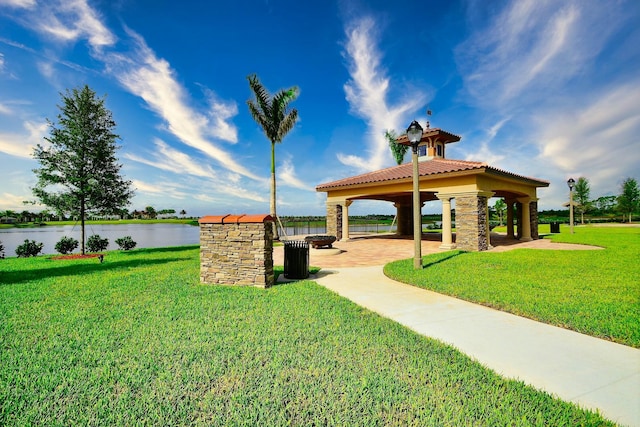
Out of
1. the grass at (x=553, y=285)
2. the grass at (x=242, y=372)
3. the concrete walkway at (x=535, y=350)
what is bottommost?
the concrete walkway at (x=535, y=350)

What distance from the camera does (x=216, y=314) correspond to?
194 inches

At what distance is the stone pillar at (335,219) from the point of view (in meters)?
19.8

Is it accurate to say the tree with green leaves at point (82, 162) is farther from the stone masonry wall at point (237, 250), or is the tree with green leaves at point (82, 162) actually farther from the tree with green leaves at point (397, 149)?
the tree with green leaves at point (397, 149)

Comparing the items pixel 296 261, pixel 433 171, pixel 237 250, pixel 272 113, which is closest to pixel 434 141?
pixel 433 171

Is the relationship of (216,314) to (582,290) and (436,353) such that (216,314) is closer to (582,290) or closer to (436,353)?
(436,353)

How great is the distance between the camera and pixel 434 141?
2012cm

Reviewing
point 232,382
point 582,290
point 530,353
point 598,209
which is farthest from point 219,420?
point 598,209

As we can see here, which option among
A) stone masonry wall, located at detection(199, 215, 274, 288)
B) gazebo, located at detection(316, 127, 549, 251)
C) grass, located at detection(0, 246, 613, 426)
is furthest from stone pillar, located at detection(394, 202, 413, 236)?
grass, located at detection(0, 246, 613, 426)

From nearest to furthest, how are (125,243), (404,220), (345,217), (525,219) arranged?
(125,243) → (525,219) → (345,217) → (404,220)

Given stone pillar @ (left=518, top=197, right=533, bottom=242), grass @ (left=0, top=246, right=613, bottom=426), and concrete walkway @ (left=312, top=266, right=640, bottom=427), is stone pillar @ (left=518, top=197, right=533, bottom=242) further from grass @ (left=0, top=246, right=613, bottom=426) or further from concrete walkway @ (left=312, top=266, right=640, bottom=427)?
grass @ (left=0, top=246, right=613, bottom=426)

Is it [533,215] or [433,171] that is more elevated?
[433,171]

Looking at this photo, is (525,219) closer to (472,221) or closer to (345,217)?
(472,221)

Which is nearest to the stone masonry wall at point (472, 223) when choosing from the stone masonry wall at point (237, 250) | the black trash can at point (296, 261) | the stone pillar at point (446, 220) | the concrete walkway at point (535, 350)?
the stone pillar at point (446, 220)

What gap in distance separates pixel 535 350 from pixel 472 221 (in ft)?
35.7
